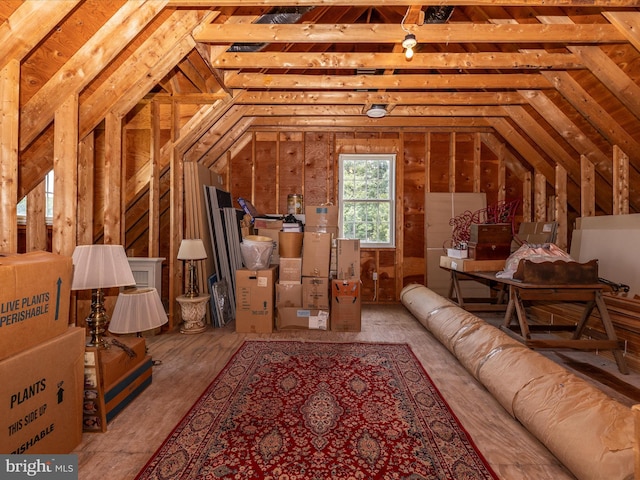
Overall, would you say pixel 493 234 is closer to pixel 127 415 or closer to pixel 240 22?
pixel 240 22

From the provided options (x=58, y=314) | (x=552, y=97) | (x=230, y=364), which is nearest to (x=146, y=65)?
(x=58, y=314)

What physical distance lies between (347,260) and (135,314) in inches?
89.7

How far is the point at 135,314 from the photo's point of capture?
2.27 m

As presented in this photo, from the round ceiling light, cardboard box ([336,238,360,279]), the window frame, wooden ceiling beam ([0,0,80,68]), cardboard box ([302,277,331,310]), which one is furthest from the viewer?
the round ceiling light

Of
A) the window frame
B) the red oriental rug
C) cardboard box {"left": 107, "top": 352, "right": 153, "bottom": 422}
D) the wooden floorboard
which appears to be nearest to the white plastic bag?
the wooden floorboard

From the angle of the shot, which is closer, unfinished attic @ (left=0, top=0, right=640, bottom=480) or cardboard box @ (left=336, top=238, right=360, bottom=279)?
unfinished attic @ (left=0, top=0, right=640, bottom=480)

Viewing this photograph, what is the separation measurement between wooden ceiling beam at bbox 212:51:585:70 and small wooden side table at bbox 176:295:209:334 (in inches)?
93.6

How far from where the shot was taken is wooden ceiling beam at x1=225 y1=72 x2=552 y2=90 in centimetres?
363

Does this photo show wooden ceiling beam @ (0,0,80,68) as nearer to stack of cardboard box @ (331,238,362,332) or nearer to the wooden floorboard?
the wooden floorboard

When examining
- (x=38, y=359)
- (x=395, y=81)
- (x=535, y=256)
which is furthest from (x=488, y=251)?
(x=38, y=359)

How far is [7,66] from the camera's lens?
1.91 metres

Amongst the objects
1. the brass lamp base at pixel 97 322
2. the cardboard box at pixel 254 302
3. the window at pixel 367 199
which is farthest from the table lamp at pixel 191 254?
the window at pixel 367 199

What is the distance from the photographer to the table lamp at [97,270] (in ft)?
6.37

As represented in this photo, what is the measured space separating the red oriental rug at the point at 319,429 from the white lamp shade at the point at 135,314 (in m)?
0.62
